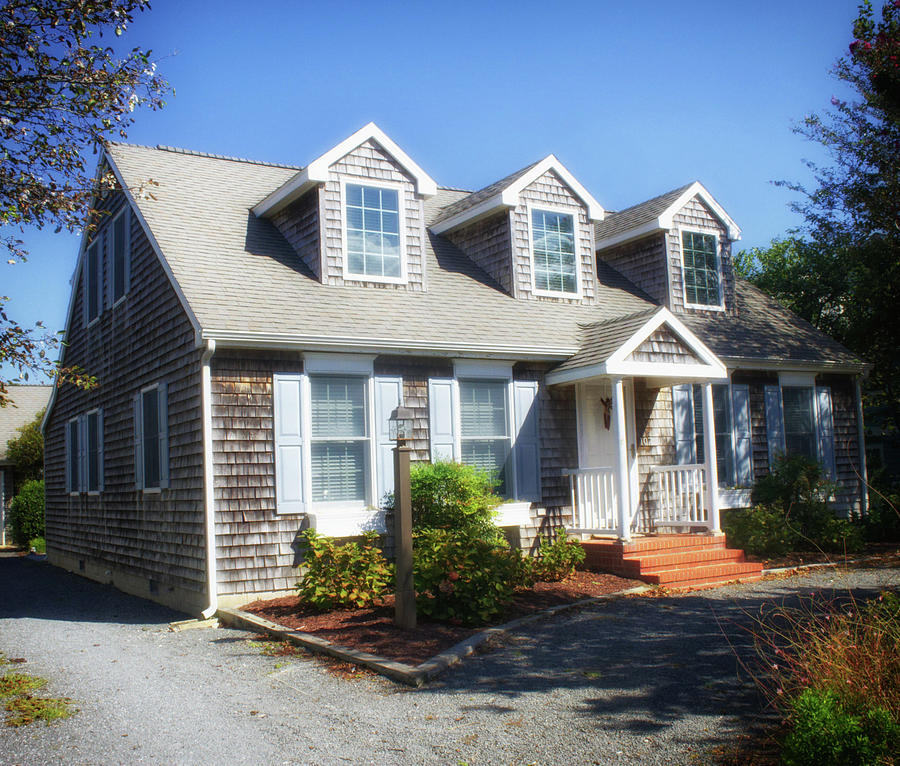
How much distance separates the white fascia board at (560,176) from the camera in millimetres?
14086

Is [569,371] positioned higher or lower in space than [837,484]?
higher

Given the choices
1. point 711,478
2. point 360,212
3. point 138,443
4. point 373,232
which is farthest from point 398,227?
point 711,478

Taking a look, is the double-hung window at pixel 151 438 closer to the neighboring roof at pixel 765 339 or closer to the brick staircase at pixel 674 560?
the brick staircase at pixel 674 560

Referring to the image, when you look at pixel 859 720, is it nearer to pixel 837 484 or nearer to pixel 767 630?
pixel 767 630

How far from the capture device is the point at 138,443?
12.9 m

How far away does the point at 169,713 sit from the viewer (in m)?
6.20

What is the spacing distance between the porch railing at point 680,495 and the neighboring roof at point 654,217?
4.74m

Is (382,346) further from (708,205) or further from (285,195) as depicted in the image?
(708,205)

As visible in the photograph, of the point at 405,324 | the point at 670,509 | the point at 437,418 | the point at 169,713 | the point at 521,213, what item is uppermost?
the point at 521,213

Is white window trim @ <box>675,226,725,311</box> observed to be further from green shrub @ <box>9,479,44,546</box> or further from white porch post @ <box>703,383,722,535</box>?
green shrub @ <box>9,479,44,546</box>

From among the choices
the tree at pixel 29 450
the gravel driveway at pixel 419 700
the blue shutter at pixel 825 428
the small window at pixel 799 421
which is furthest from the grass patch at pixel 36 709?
the tree at pixel 29 450

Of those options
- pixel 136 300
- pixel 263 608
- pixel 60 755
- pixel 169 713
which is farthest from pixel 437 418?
pixel 60 755

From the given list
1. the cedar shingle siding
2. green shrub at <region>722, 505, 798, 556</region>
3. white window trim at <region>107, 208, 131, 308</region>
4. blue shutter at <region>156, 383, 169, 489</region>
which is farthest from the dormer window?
green shrub at <region>722, 505, 798, 556</region>

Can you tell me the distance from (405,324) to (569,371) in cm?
247
